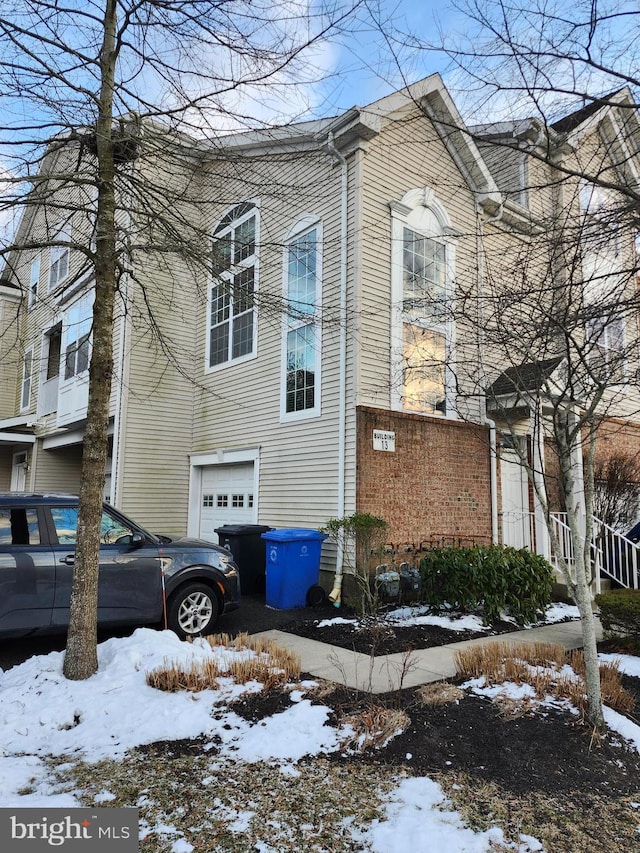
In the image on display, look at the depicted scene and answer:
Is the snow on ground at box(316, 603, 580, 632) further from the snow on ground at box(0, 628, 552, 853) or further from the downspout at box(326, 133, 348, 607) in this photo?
the snow on ground at box(0, 628, 552, 853)

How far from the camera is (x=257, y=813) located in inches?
118

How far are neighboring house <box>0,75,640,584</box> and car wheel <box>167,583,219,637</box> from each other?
2613 mm

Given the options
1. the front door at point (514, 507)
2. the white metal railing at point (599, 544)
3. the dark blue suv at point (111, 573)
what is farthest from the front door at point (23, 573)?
the front door at point (514, 507)

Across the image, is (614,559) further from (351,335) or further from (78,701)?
(78,701)

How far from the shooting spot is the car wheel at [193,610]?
265 inches

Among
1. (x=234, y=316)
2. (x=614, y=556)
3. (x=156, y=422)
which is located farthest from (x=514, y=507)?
(x=156, y=422)

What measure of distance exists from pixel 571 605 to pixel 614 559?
1.43 meters

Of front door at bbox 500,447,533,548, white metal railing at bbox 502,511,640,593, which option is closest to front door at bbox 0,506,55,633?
white metal railing at bbox 502,511,640,593

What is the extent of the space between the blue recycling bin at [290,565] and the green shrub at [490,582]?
5.60ft

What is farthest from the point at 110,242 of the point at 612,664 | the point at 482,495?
the point at 482,495

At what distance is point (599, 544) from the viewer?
34.9 feet

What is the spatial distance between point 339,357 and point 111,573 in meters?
4.87

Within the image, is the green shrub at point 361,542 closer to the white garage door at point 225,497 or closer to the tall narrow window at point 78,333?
the white garage door at point 225,497

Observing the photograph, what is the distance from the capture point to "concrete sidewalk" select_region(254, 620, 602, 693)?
507 centimetres
